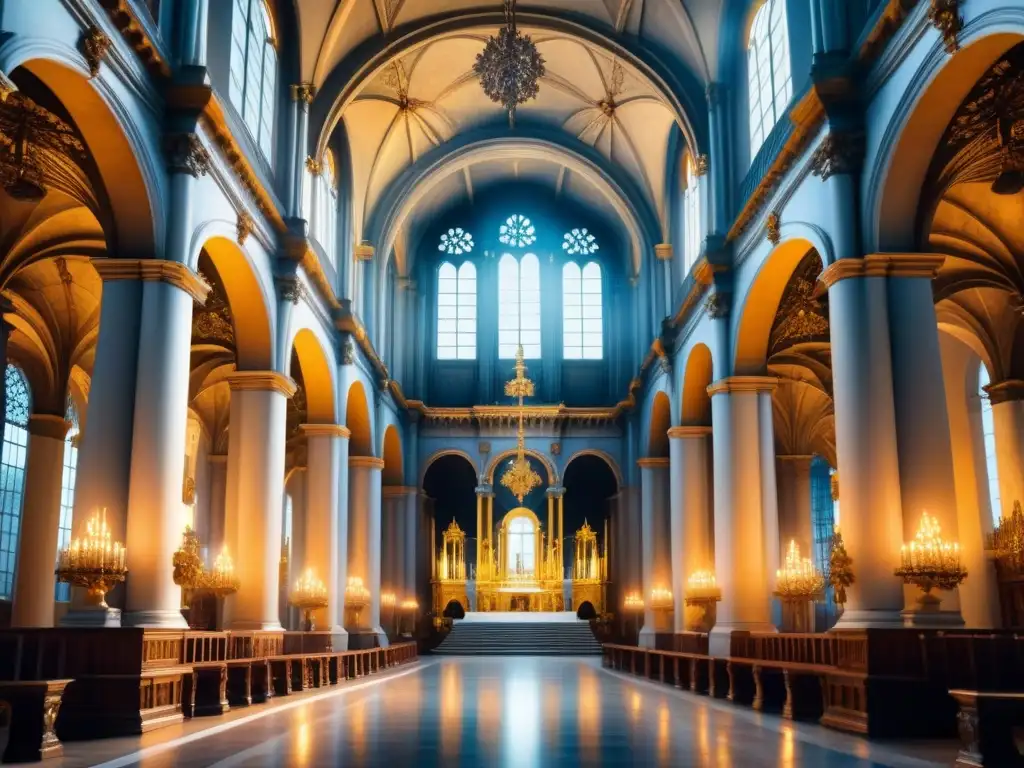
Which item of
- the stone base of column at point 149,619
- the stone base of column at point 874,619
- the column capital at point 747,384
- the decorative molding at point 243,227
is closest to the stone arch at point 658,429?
the column capital at point 747,384

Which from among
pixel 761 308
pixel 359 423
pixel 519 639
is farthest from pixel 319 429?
pixel 519 639

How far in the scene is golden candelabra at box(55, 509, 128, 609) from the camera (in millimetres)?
12758

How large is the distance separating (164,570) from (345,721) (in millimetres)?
3199

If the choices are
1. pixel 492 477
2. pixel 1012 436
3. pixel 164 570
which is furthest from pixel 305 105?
pixel 492 477

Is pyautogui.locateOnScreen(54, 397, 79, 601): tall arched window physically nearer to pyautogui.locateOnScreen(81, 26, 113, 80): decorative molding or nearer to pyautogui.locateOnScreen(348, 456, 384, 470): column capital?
pyautogui.locateOnScreen(348, 456, 384, 470): column capital

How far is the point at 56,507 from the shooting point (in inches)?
1006

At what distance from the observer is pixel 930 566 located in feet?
41.7

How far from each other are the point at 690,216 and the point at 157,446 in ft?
55.9

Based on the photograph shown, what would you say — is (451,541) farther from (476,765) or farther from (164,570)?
(476,765)

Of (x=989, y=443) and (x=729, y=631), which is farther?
(x=989, y=443)

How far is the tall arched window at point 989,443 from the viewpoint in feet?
84.0

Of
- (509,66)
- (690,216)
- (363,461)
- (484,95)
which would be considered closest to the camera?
(509,66)

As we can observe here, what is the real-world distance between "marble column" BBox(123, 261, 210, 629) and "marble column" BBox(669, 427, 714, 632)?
14.0 meters

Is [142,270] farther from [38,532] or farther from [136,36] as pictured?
[38,532]
